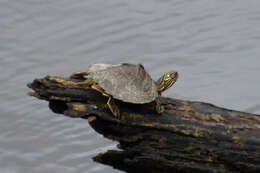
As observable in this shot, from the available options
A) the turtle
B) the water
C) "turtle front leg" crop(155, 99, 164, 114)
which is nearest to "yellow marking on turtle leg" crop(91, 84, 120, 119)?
the turtle

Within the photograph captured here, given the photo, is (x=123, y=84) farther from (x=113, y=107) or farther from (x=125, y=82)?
(x=113, y=107)

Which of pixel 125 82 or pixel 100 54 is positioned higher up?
pixel 100 54

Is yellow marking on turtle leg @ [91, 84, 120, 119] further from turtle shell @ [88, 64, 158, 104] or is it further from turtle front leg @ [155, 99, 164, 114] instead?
turtle front leg @ [155, 99, 164, 114]

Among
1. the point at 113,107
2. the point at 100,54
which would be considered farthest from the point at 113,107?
the point at 100,54

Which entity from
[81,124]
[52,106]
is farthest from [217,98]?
[52,106]

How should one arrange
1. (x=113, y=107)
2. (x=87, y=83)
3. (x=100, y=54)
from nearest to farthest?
(x=113, y=107) → (x=87, y=83) → (x=100, y=54)
